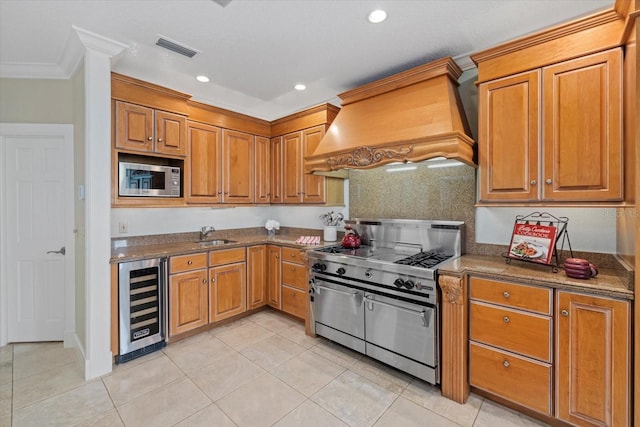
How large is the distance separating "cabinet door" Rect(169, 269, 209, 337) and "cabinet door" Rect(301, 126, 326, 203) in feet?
4.92

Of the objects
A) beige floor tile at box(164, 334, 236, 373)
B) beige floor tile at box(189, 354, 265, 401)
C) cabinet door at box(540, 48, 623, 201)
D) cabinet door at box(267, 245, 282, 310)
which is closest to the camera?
cabinet door at box(540, 48, 623, 201)

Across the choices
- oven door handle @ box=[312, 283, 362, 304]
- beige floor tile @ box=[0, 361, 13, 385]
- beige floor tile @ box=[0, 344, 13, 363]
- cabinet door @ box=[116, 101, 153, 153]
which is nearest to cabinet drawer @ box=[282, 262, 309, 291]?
oven door handle @ box=[312, 283, 362, 304]

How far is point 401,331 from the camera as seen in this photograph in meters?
2.37

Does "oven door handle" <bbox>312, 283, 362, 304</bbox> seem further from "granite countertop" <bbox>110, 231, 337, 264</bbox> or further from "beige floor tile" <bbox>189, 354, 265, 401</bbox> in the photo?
"beige floor tile" <bbox>189, 354, 265, 401</bbox>

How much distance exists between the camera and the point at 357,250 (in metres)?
3.10

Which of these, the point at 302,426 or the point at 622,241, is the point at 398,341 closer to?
the point at 302,426

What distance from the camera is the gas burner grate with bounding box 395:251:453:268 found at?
2.31 metres

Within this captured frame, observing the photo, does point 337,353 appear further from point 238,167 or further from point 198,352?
point 238,167

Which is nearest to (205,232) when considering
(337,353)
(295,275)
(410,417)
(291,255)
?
(291,255)

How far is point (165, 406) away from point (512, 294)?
2.53 m

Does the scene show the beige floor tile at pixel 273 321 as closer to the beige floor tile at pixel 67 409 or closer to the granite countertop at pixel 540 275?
the beige floor tile at pixel 67 409

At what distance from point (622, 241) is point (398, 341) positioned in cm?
165

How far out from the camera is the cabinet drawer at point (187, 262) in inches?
115

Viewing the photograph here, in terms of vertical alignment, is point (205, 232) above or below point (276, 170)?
below
